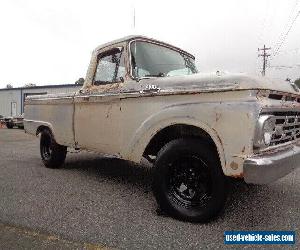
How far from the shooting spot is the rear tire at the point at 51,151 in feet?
20.9

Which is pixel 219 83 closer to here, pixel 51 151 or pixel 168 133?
pixel 168 133

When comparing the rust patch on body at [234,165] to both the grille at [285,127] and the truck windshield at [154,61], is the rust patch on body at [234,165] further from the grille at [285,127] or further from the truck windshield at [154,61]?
the truck windshield at [154,61]

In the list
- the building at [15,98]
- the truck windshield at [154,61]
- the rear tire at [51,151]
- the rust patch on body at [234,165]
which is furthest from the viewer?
the building at [15,98]

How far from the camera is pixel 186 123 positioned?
11.7ft

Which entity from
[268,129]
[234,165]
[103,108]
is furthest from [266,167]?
[103,108]

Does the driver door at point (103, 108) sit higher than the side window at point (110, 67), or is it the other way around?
the side window at point (110, 67)

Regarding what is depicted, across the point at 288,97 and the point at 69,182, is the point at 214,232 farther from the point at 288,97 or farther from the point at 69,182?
the point at 69,182

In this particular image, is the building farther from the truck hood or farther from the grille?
the grille

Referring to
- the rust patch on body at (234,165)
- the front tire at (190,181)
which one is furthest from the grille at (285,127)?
the front tire at (190,181)

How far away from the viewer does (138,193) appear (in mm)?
4766

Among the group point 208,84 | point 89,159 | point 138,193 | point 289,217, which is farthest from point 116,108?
point 89,159

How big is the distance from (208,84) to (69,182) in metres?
2.98

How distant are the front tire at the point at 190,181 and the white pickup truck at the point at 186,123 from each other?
0.01m

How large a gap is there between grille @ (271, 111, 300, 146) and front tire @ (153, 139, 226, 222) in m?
0.65
